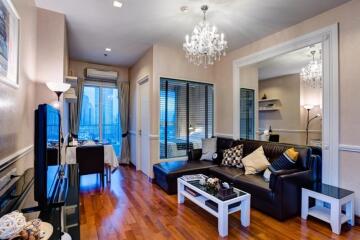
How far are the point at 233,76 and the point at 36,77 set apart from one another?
3.62 metres

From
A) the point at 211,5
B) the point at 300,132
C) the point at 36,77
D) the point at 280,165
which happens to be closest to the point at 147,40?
the point at 211,5

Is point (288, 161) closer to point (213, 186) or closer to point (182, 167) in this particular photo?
point (213, 186)

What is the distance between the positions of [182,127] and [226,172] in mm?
1621

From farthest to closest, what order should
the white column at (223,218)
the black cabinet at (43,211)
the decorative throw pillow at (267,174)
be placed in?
the decorative throw pillow at (267,174), the white column at (223,218), the black cabinet at (43,211)

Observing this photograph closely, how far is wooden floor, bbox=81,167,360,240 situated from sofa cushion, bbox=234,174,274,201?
28 cm

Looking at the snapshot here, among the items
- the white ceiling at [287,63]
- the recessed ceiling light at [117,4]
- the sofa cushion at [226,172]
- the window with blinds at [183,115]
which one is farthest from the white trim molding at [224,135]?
the recessed ceiling light at [117,4]

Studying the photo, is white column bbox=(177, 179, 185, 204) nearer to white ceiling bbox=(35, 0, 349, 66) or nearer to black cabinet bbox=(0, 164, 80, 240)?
black cabinet bbox=(0, 164, 80, 240)

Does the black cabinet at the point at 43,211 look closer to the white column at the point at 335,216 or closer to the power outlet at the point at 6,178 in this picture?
the power outlet at the point at 6,178

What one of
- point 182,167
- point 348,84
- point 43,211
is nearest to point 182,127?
point 182,167

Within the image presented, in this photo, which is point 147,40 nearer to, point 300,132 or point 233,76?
point 233,76

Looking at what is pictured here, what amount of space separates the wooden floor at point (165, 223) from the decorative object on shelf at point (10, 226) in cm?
160

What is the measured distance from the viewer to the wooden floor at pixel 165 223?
2.15m

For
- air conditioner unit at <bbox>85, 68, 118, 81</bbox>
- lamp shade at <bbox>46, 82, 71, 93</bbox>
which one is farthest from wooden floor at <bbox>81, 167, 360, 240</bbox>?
air conditioner unit at <bbox>85, 68, 118, 81</bbox>

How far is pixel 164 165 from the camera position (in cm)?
370
